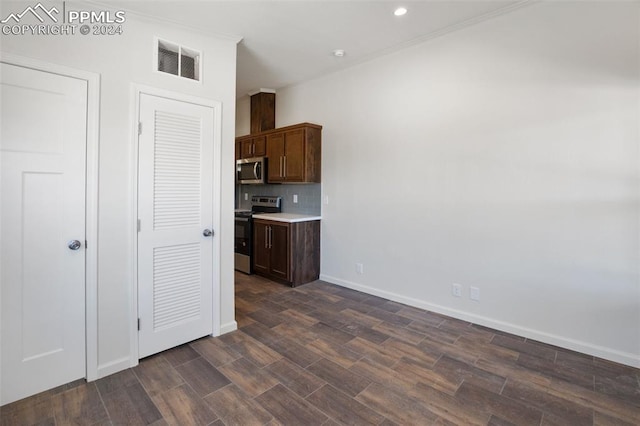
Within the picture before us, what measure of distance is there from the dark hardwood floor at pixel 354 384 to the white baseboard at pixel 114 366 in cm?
7

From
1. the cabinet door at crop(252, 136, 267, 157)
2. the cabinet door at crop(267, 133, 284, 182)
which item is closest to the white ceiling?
the cabinet door at crop(267, 133, 284, 182)

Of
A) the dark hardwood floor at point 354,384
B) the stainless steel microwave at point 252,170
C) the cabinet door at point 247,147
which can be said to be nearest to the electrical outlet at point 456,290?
the dark hardwood floor at point 354,384

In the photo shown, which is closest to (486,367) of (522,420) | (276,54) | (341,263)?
(522,420)

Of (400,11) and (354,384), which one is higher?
(400,11)

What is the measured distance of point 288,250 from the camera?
13.4 ft

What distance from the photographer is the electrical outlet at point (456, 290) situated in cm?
310

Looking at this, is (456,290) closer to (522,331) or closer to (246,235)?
(522,331)

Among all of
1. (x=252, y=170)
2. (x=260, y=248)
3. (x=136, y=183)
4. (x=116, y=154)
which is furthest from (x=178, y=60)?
(x=260, y=248)

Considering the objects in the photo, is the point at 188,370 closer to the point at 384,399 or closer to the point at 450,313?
the point at 384,399

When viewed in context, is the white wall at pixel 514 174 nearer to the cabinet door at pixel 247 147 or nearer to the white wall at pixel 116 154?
the cabinet door at pixel 247 147

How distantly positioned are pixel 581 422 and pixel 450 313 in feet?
4.74

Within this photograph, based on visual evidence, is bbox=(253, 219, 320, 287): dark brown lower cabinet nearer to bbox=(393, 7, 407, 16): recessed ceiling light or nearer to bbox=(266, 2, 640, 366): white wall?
bbox=(266, 2, 640, 366): white wall

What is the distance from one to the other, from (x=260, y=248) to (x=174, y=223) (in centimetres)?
210

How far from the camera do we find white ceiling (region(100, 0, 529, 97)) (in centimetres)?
243
